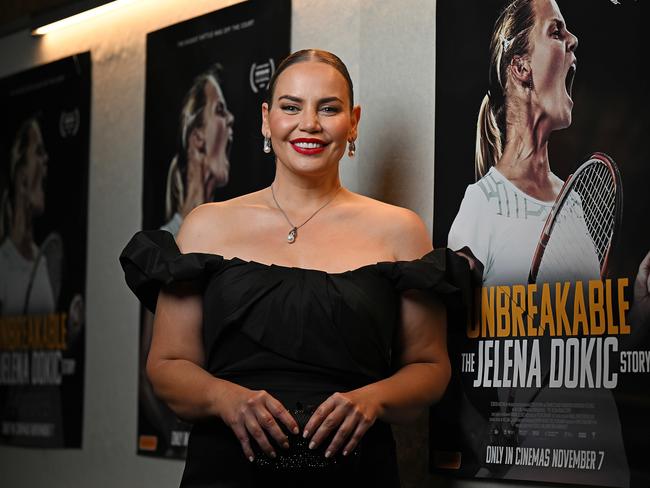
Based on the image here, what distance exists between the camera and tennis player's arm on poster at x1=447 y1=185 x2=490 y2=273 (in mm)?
2723

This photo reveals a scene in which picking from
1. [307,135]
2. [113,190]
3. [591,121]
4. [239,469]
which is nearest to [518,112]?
[591,121]

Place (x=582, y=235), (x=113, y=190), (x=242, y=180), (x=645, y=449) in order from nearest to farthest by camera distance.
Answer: (x=645, y=449)
(x=582, y=235)
(x=242, y=180)
(x=113, y=190)

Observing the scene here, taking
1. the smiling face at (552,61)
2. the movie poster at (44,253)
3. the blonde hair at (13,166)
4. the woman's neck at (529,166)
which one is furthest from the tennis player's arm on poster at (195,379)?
the blonde hair at (13,166)

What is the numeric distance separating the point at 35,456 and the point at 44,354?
0.37m

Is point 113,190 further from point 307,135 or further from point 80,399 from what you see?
point 307,135

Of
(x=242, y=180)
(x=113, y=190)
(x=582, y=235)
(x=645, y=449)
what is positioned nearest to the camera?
(x=645, y=449)

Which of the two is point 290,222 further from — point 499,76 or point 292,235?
point 499,76

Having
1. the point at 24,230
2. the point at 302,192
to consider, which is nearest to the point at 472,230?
the point at 302,192

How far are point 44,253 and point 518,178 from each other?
6.73 ft

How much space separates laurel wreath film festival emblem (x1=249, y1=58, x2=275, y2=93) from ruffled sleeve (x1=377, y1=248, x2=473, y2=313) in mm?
981

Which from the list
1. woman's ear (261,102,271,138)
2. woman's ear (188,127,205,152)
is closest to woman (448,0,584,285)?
woman's ear (261,102,271,138)

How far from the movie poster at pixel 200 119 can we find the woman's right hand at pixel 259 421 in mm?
1145

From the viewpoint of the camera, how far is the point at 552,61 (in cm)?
260

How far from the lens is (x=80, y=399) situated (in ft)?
12.8
